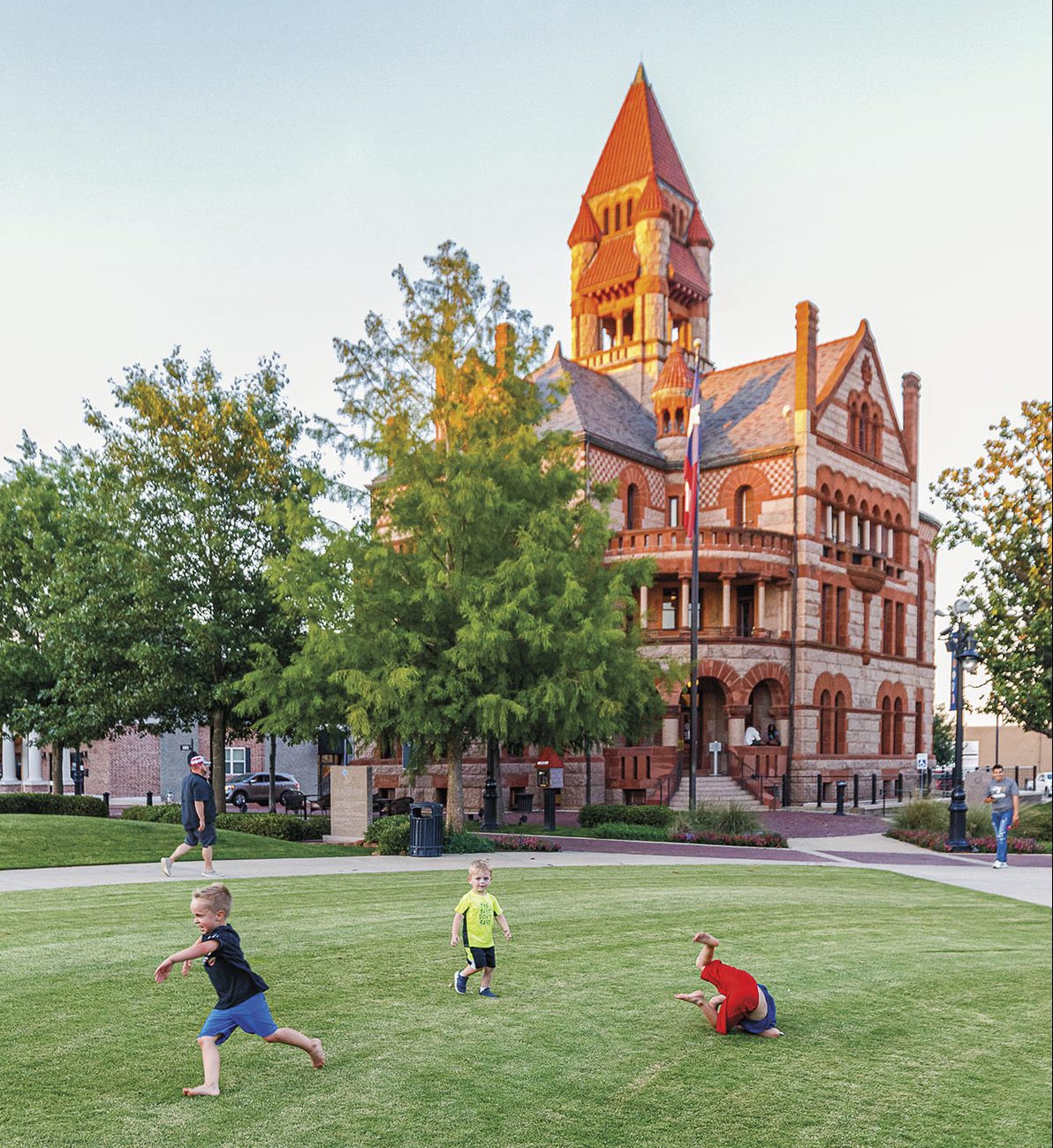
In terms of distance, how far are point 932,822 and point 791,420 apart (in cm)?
2061

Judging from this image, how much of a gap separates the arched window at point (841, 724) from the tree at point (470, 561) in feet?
65.6

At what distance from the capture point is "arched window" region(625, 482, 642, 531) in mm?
41562

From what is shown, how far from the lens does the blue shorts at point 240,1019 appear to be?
241 inches

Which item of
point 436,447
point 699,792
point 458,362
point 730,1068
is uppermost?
point 458,362

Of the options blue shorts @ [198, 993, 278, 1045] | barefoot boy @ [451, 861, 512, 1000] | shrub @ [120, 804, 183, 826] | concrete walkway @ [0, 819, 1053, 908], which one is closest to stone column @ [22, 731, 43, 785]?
shrub @ [120, 804, 183, 826]

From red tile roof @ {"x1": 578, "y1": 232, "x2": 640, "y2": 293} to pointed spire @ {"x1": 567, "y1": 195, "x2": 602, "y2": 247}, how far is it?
0.97m

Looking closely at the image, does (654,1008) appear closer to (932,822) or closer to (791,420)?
(932,822)

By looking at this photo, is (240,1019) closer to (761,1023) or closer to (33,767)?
(761,1023)

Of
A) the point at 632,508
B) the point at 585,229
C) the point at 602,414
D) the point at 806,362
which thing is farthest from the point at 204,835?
the point at 585,229

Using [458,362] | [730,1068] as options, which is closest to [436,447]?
[458,362]

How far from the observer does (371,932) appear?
11359 millimetres

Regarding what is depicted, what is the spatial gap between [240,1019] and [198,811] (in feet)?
33.0

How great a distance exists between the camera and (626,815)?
2822 centimetres

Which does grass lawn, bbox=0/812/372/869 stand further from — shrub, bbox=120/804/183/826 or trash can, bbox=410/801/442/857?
shrub, bbox=120/804/183/826
